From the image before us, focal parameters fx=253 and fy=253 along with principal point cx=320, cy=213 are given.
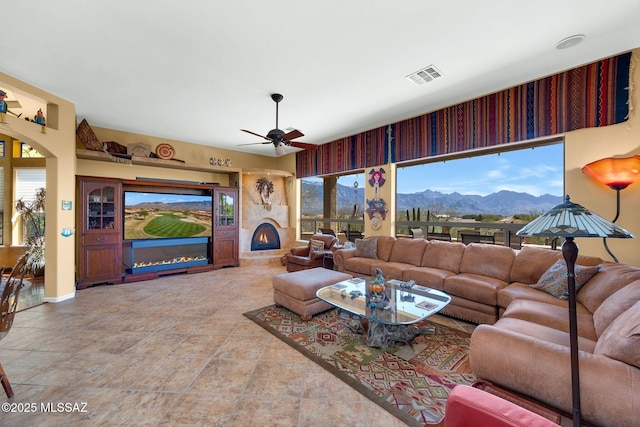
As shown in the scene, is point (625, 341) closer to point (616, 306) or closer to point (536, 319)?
point (616, 306)

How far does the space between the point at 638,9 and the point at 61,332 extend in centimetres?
628

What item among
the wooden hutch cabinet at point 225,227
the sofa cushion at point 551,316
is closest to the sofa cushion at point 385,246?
the sofa cushion at point 551,316

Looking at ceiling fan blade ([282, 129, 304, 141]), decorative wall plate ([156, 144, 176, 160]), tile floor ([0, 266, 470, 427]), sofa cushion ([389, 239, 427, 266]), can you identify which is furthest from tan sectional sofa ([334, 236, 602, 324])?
decorative wall plate ([156, 144, 176, 160])

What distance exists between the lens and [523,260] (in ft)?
10.3

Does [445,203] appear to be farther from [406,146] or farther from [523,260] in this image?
[523,260]

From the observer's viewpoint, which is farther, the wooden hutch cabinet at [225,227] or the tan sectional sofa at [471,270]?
the wooden hutch cabinet at [225,227]

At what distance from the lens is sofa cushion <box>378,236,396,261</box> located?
14.7ft

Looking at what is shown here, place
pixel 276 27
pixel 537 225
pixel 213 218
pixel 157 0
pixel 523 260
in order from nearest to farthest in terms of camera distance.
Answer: pixel 537 225, pixel 157 0, pixel 276 27, pixel 523 260, pixel 213 218

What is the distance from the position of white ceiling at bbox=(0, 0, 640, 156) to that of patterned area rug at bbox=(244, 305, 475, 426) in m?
3.01

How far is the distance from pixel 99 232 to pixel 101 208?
0.44 m

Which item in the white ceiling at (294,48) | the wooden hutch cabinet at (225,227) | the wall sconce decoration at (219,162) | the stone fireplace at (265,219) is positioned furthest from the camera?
the stone fireplace at (265,219)

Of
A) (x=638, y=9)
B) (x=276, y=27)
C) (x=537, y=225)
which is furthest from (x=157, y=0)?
(x=638, y=9)

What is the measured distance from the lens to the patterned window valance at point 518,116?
2822 millimetres

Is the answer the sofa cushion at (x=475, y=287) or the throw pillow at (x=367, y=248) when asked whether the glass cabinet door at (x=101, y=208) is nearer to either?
the throw pillow at (x=367, y=248)
